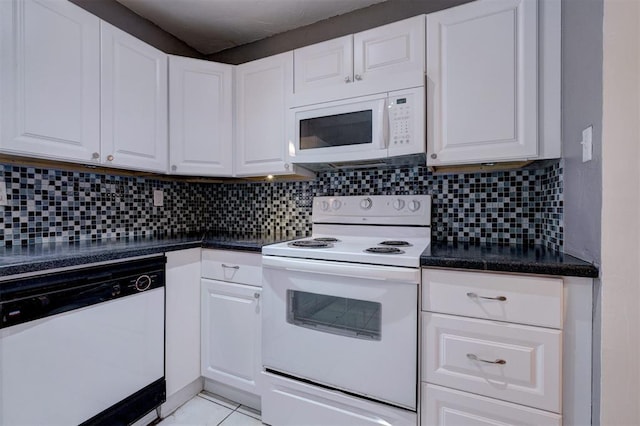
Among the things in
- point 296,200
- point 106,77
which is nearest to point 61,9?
point 106,77

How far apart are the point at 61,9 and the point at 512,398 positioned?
97.6 inches

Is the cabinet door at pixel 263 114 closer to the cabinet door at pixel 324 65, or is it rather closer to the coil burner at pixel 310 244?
the cabinet door at pixel 324 65

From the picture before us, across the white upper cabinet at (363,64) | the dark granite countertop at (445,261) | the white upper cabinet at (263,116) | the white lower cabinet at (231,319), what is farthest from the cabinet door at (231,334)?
the white upper cabinet at (363,64)

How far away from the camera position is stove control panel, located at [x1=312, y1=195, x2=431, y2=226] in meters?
1.75

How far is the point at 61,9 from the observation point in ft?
4.44

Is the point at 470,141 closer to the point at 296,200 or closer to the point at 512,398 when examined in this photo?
the point at 512,398

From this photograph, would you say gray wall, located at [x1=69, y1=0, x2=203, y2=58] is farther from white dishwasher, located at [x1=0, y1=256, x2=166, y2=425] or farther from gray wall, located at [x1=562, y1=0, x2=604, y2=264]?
gray wall, located at [x1=562, y1=0, x2=604, y2=264]

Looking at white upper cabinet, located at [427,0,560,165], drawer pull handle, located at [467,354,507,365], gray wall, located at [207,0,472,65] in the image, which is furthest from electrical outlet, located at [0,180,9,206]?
drawer pull handle, located at [467,354,507,365]

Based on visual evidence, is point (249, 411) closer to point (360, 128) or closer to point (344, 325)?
point (344, 325)

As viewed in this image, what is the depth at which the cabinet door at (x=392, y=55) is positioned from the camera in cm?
146

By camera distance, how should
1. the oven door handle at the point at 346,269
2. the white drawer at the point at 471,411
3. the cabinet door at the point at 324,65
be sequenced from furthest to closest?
the cabinet door at the point at 324,65 < the oven door handle at the point at 346,269 < the white drawer at the point at 471,411

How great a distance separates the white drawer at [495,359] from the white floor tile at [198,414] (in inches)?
44.3

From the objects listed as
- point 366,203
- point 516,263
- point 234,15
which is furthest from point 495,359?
point 234,15

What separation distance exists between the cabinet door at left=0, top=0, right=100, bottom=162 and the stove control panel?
132 centimetres
